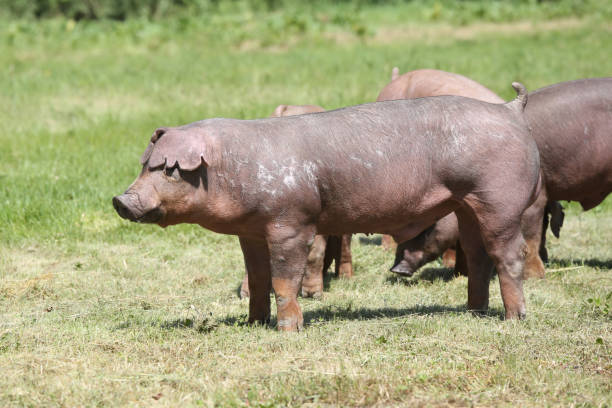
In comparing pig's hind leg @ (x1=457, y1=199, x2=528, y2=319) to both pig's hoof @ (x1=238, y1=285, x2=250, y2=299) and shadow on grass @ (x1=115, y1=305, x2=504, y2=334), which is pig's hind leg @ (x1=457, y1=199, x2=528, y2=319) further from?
pig's hoof @ (x1=238, y1=285, x2=250, y2=299)

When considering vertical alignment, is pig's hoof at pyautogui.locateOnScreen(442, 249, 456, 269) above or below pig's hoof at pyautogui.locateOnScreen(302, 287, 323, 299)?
below

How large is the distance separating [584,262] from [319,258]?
9.44 feet

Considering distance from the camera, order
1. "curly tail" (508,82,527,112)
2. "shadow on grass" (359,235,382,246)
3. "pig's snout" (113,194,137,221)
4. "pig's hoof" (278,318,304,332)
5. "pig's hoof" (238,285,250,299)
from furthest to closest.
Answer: "shadow on grass" (359,235,382,246), "pig's hoof" (238,285,250,299), "curly tail" (508,82,527,112), "pig's hoof" (278,318,304,332), "pig's snout" (113,194,137,221)

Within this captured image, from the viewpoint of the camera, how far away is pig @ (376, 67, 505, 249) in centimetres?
869

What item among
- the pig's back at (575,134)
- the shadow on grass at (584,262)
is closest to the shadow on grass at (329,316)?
the pig's back at (575,134)

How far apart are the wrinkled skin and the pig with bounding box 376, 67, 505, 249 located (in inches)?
100

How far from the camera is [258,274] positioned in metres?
6.10

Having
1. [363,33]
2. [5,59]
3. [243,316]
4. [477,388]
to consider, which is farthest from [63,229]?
[363,33]

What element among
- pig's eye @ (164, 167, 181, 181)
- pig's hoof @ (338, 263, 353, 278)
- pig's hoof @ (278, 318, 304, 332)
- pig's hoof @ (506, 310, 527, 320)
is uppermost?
pig's eye @ (164, 167, 181, 181)

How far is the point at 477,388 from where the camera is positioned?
15.3 ft

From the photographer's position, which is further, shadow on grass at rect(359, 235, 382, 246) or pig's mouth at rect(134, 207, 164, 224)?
shadow on grass at rect(359, 235, 382, 246)

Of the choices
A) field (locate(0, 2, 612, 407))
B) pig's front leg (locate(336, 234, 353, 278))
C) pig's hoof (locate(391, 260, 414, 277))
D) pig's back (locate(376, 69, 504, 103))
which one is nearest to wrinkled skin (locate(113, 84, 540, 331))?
field (locate(0, 2, 612, 407))

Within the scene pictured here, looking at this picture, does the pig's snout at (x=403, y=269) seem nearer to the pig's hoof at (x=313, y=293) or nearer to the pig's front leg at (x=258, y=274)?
the pig's hoof at (x=313, y=293)

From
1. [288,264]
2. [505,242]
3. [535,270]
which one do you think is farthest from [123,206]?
[535,270]
